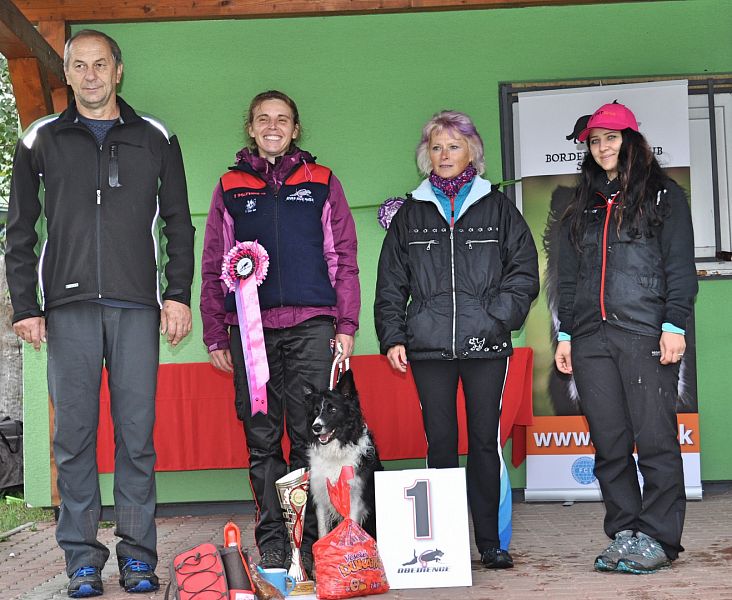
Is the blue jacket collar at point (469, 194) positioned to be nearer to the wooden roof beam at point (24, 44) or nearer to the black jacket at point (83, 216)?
the black jacket at point (83, 216)

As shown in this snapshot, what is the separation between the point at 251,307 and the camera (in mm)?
3717

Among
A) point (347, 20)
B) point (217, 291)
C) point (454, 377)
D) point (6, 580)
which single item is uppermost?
point (347, 20)

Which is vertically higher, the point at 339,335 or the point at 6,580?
the point at 339,335

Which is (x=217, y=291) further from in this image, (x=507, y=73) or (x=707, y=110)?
(x=707, y=110)

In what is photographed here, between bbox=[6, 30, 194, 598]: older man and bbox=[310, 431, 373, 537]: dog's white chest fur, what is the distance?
25.3 inches

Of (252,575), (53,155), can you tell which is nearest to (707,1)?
(53,155)

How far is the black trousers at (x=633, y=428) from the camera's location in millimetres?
3588

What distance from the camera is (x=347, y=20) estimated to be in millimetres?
5945

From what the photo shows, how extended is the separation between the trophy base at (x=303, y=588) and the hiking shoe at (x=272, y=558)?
25cm

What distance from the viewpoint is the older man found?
3535 millimetres

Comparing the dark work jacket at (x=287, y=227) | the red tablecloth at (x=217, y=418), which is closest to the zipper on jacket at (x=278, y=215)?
the dark work jacket at (x=287, y=227)

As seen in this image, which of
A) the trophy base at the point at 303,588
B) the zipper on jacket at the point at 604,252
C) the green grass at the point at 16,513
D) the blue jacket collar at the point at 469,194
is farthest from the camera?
the green grass at the point at 16,513

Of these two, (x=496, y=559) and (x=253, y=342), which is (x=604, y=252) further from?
(x=253, y=342)

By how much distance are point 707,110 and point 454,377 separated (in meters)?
3.17
